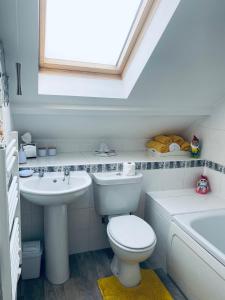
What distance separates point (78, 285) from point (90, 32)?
191 centimetres

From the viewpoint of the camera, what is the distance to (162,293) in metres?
1.73

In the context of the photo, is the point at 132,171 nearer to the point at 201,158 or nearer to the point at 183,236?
the point at 183,236

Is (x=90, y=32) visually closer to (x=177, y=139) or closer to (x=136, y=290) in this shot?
(x=177, y=139)

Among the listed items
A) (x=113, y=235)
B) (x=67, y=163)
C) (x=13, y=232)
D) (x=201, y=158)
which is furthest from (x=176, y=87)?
(x=13, y=232)

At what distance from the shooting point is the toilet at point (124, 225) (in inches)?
63.1

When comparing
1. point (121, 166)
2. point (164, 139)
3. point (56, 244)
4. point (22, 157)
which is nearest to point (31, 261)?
point (56, 244)

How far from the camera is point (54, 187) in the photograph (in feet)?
6.04

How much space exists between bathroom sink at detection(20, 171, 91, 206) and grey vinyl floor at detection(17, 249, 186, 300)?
71 centimetres

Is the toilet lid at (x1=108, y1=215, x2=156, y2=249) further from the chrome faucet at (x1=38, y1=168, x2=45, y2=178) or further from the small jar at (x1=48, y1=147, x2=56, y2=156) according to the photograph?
the small jar at (x1=48, y1=147, x2=56, y2=156)

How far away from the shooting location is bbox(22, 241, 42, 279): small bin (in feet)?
5.93

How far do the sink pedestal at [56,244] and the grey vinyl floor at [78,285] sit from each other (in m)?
0.07

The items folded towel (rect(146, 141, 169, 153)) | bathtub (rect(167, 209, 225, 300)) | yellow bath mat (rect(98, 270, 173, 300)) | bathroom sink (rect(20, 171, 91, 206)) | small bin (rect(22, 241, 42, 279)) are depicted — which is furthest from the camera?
folded towel (rect(146, 141, 169, 153))

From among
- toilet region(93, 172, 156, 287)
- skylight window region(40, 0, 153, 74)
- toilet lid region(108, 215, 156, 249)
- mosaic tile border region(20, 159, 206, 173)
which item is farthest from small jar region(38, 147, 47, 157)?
toilet lid region(108, 215, 156, 249)

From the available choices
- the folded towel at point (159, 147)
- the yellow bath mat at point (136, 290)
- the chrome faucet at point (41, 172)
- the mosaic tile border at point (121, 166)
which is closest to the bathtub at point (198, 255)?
the yellow bath mat at point (136, 290)
